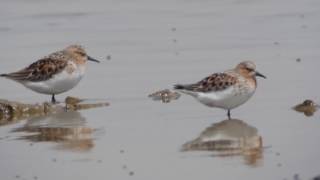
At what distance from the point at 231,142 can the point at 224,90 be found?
187 cm

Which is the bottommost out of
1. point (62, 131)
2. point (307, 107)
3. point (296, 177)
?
point (296, 177)

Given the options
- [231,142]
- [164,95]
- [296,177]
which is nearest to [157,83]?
[164,95]

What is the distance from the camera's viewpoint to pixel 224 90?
1330 centimetres

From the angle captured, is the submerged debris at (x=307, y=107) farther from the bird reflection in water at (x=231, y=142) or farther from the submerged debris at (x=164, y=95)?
the submerged debris at (x=164, y=95)

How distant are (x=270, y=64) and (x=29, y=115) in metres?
4.26

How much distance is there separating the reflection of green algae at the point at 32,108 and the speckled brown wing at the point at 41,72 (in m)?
0.58

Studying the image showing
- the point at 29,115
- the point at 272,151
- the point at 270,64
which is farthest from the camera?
the point at 270,64

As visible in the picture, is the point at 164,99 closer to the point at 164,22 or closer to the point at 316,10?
the point at 164,22

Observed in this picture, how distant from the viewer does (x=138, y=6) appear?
2231cm

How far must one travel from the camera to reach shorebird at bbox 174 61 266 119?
1318cm

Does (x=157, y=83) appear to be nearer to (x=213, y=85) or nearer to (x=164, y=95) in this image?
(x=164, y=95)

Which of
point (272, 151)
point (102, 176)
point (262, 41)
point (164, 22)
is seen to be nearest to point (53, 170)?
point (102, 176)

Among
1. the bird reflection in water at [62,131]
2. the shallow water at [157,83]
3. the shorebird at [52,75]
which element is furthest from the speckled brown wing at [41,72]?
the bird reflection in water at [62,131]

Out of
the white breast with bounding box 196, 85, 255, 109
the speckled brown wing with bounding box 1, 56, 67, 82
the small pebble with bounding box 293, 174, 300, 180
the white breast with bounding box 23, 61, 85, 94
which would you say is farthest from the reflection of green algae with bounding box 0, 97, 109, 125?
the small pebble with bounding box 293, 174, 300, 180
